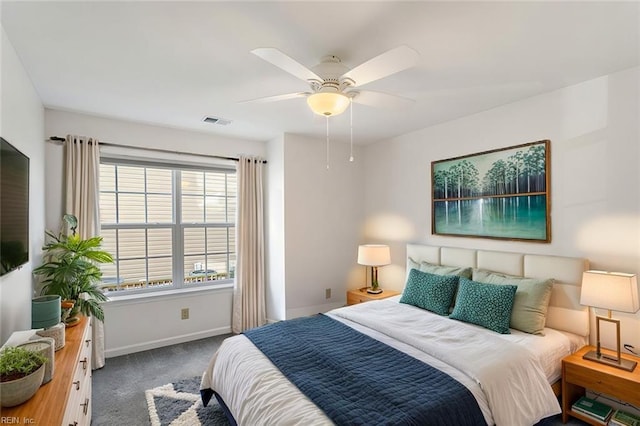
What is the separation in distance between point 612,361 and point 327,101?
2.60 m

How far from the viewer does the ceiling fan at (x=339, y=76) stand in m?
1.60

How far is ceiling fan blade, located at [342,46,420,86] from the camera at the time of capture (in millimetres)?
1533

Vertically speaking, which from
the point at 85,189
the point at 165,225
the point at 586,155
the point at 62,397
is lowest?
the point at 62,397

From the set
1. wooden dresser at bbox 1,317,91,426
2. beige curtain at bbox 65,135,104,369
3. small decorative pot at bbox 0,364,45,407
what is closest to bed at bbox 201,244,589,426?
wooden dresser at bbox 1,317,91,426

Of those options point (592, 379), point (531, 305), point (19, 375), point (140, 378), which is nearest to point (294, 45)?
point (19, 375)

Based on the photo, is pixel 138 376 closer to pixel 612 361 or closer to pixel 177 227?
pixel 177 227

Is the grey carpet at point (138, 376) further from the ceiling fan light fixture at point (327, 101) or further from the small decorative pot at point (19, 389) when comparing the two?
the ceiling fan light fixture at point (327, 101)

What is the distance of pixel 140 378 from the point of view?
295 cm

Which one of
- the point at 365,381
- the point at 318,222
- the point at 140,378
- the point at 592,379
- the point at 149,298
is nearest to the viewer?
the point at 365,381

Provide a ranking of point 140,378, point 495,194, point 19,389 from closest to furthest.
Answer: point 19,389 → point 140,378 → point 495,194

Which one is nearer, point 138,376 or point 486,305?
point 486,305

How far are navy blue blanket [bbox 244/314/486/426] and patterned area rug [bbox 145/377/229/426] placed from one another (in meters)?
0.64

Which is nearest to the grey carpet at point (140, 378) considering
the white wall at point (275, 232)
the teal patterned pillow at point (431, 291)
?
the white wall at point (275, 232)

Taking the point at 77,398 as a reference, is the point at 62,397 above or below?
above
